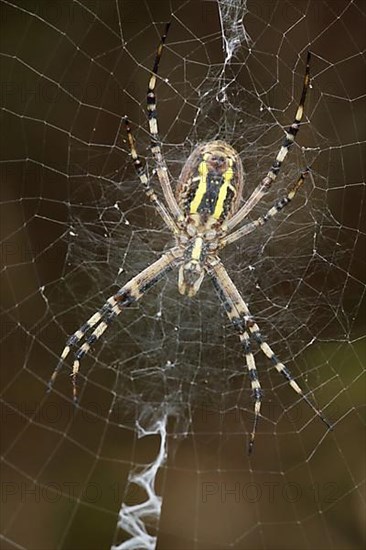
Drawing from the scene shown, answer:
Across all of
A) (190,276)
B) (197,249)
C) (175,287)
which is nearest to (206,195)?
(197,249)

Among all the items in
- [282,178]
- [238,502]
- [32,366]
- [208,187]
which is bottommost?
[238,502]

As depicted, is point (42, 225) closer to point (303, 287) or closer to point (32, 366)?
point (32, 366)

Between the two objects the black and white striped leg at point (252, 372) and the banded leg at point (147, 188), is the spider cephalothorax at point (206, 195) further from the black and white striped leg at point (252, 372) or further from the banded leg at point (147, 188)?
the black and white striped leg at point (252, 372)

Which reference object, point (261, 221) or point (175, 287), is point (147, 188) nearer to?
point (261, 221)

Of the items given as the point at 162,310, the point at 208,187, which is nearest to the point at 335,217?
the point at 208,187

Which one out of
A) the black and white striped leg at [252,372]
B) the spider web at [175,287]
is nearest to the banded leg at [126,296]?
the spider web at [175,287]

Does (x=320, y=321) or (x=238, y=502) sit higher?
(x=320, y=321)

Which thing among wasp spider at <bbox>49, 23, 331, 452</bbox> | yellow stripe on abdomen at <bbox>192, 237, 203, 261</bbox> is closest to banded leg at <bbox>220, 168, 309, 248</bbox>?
wasp spider at <bbox>49, 23, 331, 452</bbox>
